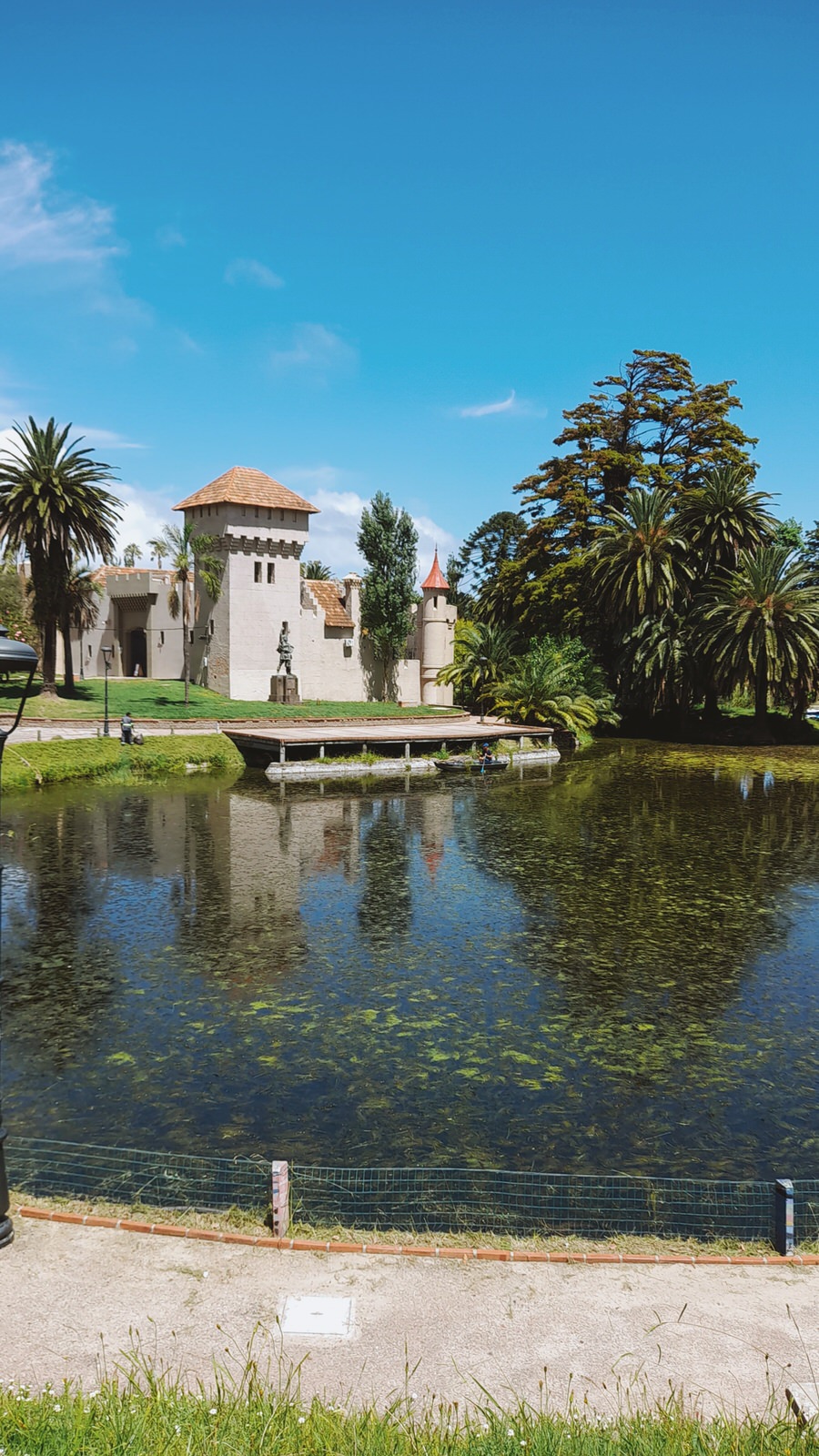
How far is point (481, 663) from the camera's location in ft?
186

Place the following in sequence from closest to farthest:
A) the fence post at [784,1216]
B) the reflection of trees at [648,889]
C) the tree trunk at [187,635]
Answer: the fence post at [784,1216] < the reflection of trees at [648,889] < the tree trunk at [187,635]

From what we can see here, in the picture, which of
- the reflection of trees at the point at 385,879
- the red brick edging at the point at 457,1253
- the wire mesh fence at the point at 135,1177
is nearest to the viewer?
the red brick edging at the point at 457,1253

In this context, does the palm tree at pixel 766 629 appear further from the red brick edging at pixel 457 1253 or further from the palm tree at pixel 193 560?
the red brick edging at pixel 457 1253

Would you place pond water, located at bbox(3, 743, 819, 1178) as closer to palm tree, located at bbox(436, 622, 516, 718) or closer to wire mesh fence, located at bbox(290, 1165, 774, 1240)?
wire mesh fence, located at bbox(290, 1165, 774, 1240)

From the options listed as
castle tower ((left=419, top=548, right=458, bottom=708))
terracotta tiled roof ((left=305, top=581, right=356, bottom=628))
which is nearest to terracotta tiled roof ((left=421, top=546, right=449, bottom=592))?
castle tower ((left=419, top=548, right=458, bottom=708))

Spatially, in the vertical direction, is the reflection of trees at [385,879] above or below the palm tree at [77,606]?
below

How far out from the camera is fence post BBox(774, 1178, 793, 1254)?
687 cm

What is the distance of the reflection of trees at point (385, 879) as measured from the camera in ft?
55.2

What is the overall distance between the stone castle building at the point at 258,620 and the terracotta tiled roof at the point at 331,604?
8 cm

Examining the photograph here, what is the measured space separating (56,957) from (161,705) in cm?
3201

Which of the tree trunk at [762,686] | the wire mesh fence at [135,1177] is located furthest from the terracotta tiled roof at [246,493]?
the wire mesh fence at [135,1177]

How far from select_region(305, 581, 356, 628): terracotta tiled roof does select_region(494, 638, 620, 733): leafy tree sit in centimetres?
992

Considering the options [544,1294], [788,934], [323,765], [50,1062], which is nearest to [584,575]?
[323,765]

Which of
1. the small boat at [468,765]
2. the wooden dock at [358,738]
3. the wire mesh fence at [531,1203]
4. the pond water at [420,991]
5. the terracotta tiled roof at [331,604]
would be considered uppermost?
the terracotta tiled roof at [331,604]
